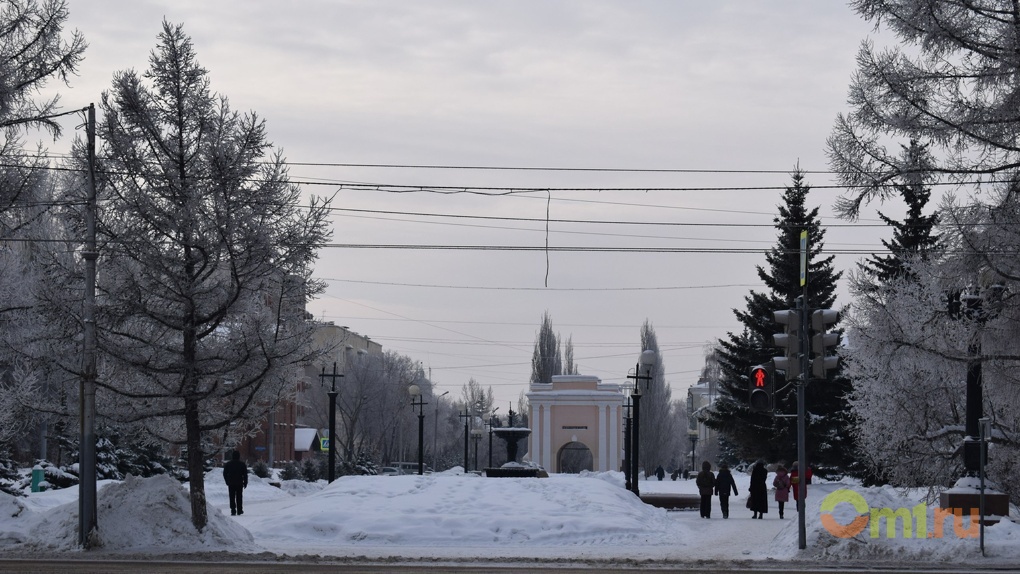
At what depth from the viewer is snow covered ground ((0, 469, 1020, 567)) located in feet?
56.7

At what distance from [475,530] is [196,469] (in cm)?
537

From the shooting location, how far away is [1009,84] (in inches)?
663

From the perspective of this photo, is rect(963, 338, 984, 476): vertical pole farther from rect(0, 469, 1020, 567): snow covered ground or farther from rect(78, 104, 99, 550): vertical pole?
rect(78, 104, 99, 550): vertical pole

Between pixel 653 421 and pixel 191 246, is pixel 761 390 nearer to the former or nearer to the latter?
pixel 191 246

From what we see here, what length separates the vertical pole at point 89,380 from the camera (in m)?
17.7

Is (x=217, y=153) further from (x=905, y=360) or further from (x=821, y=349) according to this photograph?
(x=905, y=360)

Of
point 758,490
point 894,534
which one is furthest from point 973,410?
point 758,490

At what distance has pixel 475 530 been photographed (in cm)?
2112

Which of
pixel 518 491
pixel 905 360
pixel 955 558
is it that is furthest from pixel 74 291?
pixel 905 360

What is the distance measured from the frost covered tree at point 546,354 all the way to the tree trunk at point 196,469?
76.0 meters

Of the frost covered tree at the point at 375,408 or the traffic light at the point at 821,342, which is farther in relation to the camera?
the frost covered tree at the point at 375,408

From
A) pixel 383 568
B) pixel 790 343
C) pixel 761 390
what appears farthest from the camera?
pixel 761 390

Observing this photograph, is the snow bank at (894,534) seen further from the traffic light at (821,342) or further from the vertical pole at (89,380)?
the vertical pole at (89,380)

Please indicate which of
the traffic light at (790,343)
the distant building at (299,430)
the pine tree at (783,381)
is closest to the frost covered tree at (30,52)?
the traffic light at (790,343)
